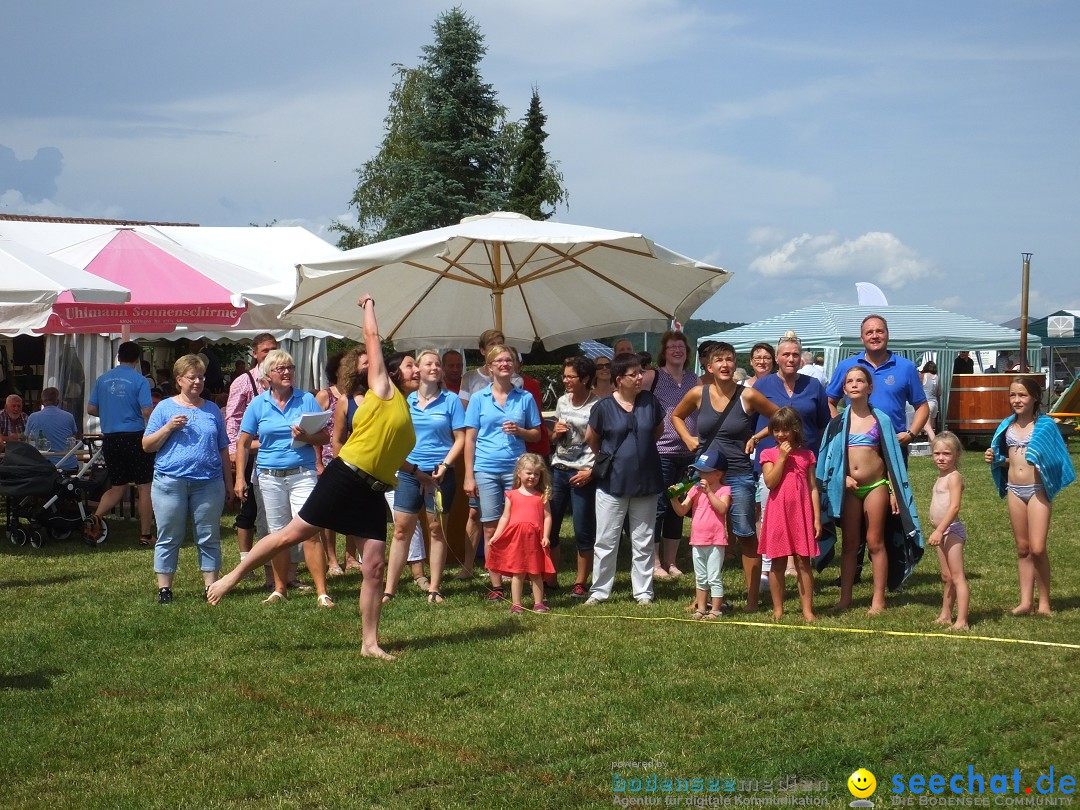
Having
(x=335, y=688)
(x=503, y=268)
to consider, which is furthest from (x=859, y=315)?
(x=335, y=688)

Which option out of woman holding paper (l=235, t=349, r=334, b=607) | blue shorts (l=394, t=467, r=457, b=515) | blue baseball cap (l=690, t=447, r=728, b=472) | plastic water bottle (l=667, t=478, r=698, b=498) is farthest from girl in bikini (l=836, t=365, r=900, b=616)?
woman holding paper (l=235, t=349, r=334, b=607)

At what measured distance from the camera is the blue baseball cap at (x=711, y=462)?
8039mm

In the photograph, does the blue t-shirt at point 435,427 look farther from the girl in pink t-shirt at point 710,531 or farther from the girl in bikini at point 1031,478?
the girl in bikini at point 1031,478

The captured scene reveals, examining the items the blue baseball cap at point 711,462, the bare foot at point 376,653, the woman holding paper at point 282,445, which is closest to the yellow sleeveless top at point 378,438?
the bare foot at point 376,653

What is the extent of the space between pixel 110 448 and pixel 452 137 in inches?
1276

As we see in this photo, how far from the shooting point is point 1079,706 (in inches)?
218

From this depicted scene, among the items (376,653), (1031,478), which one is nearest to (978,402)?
(1031,478)

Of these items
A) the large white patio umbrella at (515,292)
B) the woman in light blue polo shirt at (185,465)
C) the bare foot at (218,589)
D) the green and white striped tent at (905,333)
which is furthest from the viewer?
the green and white striped tent at (905,333)

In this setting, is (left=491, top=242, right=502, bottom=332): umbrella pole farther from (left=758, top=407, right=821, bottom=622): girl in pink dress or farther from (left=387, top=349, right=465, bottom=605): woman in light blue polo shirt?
(left=758, top=407, right=821, bottom=622): girl in pink dress

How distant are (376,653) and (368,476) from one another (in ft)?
3.46

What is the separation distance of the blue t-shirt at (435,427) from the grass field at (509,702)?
106 centimetres

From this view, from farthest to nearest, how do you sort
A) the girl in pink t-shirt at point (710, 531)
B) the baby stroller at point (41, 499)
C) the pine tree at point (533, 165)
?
the pine tree at point (533, 165)
the baby stroller at point (41, 499)
the girl in pink t-shirt at point (710, 531)

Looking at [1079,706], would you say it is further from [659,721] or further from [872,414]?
[872,414]

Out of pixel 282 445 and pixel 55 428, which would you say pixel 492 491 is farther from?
pixel 55 428
